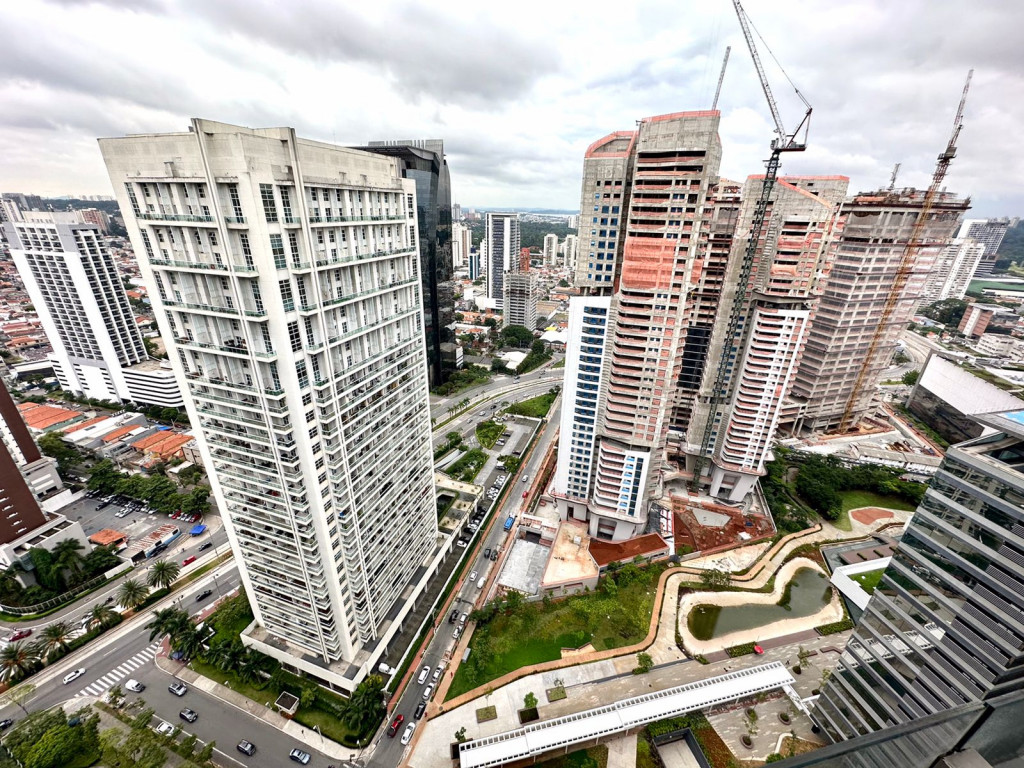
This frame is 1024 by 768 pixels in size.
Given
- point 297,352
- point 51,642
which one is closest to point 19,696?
point 51,642

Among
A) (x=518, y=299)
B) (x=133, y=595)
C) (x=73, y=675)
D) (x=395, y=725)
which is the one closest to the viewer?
(x=395, y=725)

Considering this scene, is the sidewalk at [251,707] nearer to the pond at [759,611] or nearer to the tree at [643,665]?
the tree at [643,665]

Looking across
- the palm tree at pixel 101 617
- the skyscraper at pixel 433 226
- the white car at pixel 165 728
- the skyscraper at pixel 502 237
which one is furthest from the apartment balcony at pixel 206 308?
the skyscraper at pixel 502 237

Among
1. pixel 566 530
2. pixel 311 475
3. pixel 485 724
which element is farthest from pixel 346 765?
pixel 566 530

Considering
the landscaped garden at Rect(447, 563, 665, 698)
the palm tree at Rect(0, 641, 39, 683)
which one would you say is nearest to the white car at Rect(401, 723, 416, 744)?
the landscaped garden at Rect(447, 563, 665, 698)

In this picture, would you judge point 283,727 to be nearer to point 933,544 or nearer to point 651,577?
point 651,577

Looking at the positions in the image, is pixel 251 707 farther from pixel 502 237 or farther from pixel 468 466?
pixel 502 237

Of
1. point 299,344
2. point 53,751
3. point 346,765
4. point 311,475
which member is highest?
point 299,344
